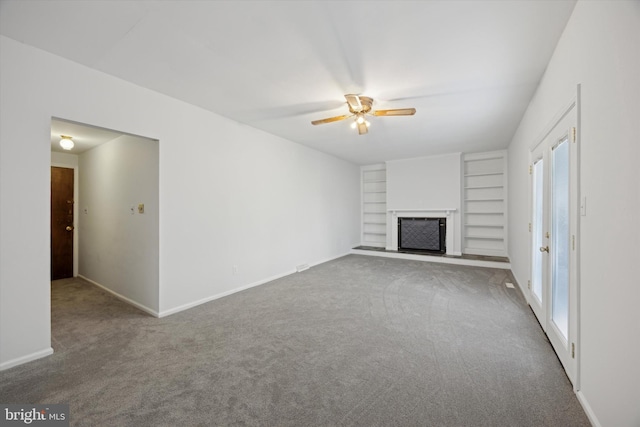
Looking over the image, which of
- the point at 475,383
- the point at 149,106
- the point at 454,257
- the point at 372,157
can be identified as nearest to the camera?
the point at 475,383

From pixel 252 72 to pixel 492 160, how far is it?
6.06m

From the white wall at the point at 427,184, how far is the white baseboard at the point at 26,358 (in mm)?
6510

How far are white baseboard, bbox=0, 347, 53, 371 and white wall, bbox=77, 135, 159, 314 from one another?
3.07 ft

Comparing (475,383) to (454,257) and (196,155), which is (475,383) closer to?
(196,155)

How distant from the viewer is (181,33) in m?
2.04

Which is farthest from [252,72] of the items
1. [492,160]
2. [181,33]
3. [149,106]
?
[492,160]

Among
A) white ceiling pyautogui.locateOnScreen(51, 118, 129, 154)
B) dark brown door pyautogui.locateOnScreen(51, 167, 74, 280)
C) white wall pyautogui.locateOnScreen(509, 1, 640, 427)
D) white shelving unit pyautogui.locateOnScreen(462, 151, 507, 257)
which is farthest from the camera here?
white shelving unit pyautogui.locateOnScreen(462, 151, 507, 257)

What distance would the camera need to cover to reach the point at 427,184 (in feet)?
21.7

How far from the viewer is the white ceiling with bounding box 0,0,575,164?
1811 millimetres

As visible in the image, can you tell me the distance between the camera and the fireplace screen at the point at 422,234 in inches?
253

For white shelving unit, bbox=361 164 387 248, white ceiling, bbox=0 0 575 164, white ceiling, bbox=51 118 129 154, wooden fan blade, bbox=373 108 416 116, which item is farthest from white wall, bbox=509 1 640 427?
white shelving unit, bbox=361 164 387 248

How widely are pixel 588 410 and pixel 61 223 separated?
7.21 metres

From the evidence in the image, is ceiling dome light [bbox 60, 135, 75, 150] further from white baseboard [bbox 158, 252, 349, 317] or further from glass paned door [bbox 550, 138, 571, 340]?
glass paned door [bbox 550, 138, 571, 340]

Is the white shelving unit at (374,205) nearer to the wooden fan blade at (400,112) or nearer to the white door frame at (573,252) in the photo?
the wooden fan blade at (400,112)
